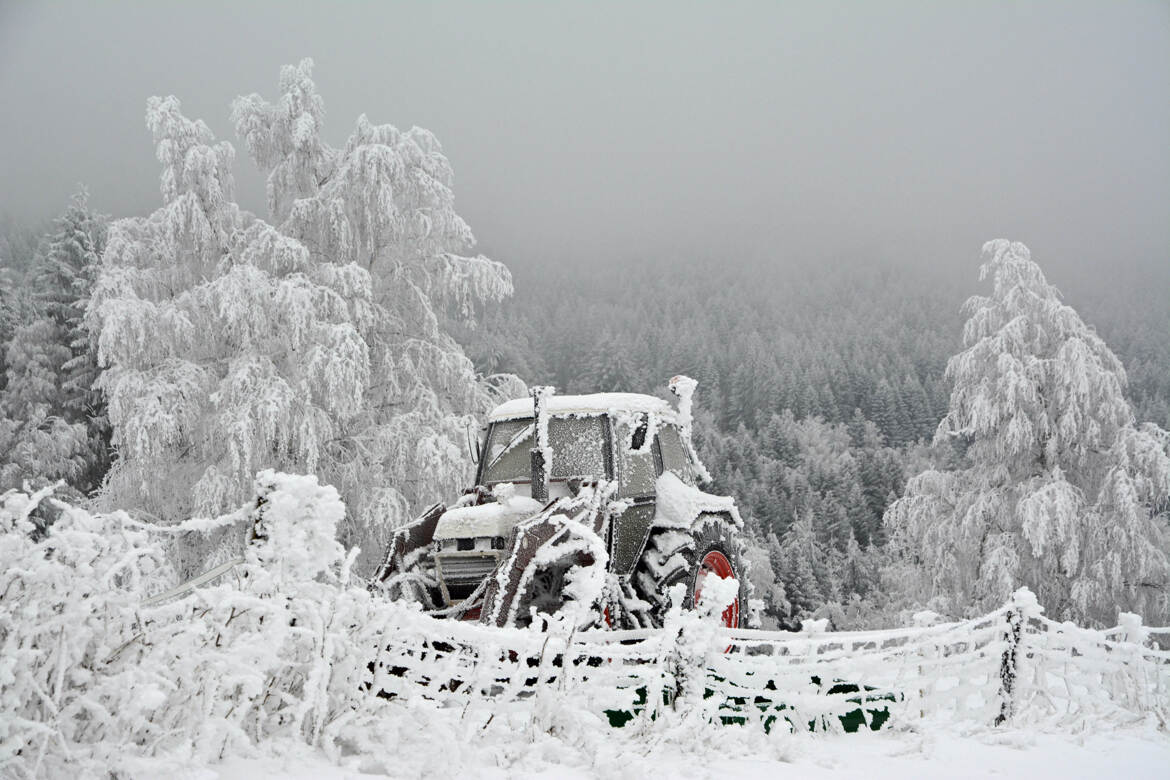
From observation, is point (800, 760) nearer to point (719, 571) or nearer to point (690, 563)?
point (690, 563)

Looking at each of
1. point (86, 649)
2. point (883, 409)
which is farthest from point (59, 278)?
point (883, 409)

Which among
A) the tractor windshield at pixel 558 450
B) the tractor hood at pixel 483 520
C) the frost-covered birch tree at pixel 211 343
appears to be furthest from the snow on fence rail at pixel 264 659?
the frost-covered birch tree at pixel 211 343

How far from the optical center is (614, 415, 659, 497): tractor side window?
23.8ft

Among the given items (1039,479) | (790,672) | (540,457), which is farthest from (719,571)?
(1039,479)

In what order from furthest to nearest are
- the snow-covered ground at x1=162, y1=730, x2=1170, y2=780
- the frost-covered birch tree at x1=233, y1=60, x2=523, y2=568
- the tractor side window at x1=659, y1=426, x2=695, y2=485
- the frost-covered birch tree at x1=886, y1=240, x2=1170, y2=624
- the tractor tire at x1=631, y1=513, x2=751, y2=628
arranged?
the frost-covered birch tree at x1=886, y1=240, x2=1170, y2=624 < the frost-covered birch tree at x1=233, y1=60, x2=523, y2=568 < the tractor side window at x1=659, y1=426, x2=695, y2=485 < the tractor tire at x1=631, y1=513, x2=751, y2=628 < the snow-covered ground at x1=162, y1=730, x2=1170, y2=780

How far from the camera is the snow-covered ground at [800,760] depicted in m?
2.63

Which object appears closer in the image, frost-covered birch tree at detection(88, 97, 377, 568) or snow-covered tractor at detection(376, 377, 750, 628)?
snow-covered tractor at detection(376, 377, 750, 628)

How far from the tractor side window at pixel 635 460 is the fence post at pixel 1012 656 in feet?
10.5

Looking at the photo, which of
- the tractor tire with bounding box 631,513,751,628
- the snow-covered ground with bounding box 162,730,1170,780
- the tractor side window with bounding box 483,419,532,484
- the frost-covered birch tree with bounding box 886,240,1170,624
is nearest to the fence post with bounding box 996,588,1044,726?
the snow-covered ground with bounding box 162,730,1170,780

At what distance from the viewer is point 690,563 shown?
6902 mm

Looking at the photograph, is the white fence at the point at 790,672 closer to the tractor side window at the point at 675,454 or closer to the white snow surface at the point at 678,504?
the white snow surface at the point at 678,504

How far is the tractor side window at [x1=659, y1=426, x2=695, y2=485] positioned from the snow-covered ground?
3.57 m

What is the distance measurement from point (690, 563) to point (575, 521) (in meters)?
2.03

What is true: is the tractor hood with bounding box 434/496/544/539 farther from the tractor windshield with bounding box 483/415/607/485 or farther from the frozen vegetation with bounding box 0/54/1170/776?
the tractor windshield with bounding box 483/415/607/485
